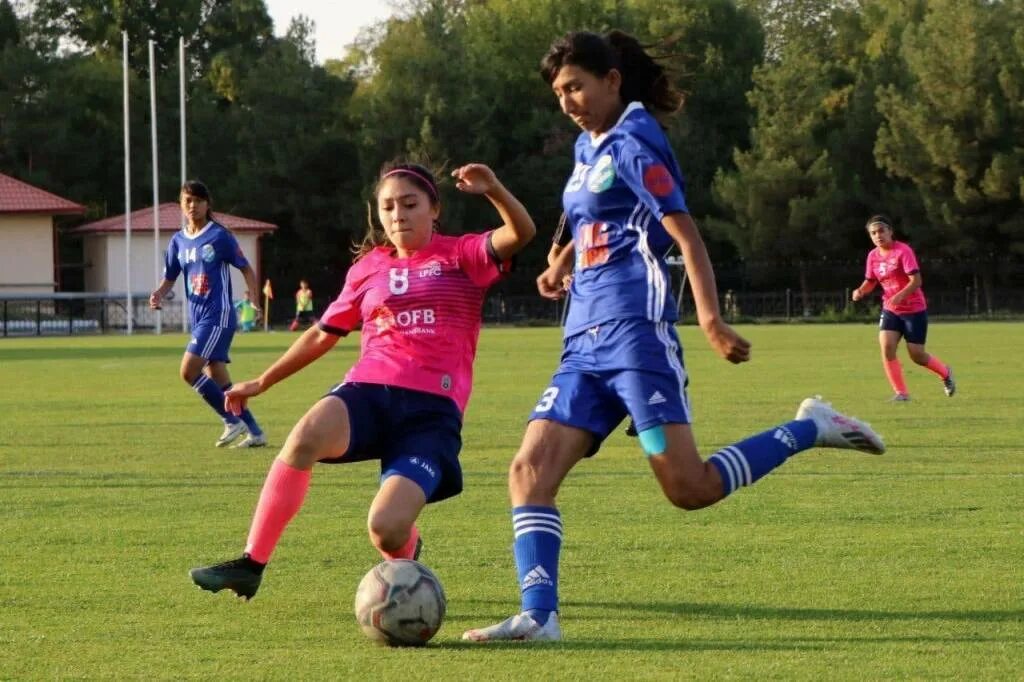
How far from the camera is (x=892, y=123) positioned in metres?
55.0

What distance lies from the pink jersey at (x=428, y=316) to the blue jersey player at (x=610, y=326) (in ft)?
1.90

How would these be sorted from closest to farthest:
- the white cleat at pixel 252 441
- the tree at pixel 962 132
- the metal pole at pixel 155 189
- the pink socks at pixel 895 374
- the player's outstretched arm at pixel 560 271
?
the player's outstretched arm at pixel 560 271 < the white cleat at pixel 252 441 < the pink socks at pixel 895 374 < the metal pole at pixel 155 189 < the tree at pixel 962 132

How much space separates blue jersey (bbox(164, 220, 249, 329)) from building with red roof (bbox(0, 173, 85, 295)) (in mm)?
40237

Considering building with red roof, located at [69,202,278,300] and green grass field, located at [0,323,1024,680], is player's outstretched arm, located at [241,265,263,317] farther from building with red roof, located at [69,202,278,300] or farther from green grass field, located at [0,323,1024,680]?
building with red roof, located at [69,202,278,300]

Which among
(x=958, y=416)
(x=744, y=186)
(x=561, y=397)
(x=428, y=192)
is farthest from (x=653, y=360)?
(x=744, y=186)

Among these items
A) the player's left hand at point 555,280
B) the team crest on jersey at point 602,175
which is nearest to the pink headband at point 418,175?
the player's left hand at point 555,280

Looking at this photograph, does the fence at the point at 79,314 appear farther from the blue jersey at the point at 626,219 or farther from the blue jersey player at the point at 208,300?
the blue jersey at the point at 626,219

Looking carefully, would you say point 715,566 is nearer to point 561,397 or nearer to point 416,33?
point 561,397

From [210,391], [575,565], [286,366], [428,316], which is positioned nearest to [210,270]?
[210,391]

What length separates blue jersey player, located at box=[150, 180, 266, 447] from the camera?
13.2m

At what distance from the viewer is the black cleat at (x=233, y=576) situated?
585cm

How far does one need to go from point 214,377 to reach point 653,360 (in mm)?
8515

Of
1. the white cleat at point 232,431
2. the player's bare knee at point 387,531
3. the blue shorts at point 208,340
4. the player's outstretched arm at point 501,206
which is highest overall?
the player's outstretched arm at point 501,206

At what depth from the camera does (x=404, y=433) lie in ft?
20.1
